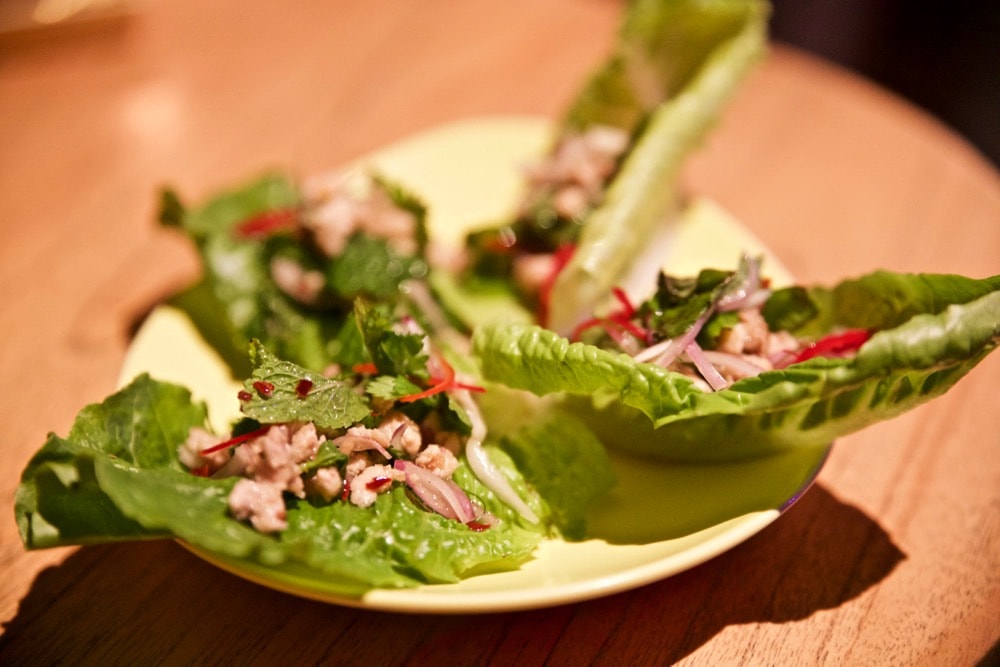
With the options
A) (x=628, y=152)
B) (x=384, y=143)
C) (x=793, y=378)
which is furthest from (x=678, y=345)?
(x=384, y=143)

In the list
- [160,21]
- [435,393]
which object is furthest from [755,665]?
[160,21]

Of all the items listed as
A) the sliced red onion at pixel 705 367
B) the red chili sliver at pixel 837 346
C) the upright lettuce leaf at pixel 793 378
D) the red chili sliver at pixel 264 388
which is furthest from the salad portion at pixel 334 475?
the red chili sliver at pixel 837 346

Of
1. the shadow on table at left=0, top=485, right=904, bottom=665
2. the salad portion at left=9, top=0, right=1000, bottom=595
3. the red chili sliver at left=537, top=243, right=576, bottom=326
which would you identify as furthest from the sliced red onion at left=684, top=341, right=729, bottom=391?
the red chili sliver at left=537, top=243, right=576, bottom=326

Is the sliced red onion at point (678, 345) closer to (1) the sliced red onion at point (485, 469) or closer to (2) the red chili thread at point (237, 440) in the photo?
(1) the sliced red onion at point (485, 469)

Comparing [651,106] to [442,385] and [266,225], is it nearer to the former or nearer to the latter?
[266,225]

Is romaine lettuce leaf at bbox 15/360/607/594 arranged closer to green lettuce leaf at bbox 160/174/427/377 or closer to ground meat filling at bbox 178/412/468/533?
ground meat filling at bbox 178/412/468/533

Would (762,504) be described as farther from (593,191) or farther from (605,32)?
(605,32)
